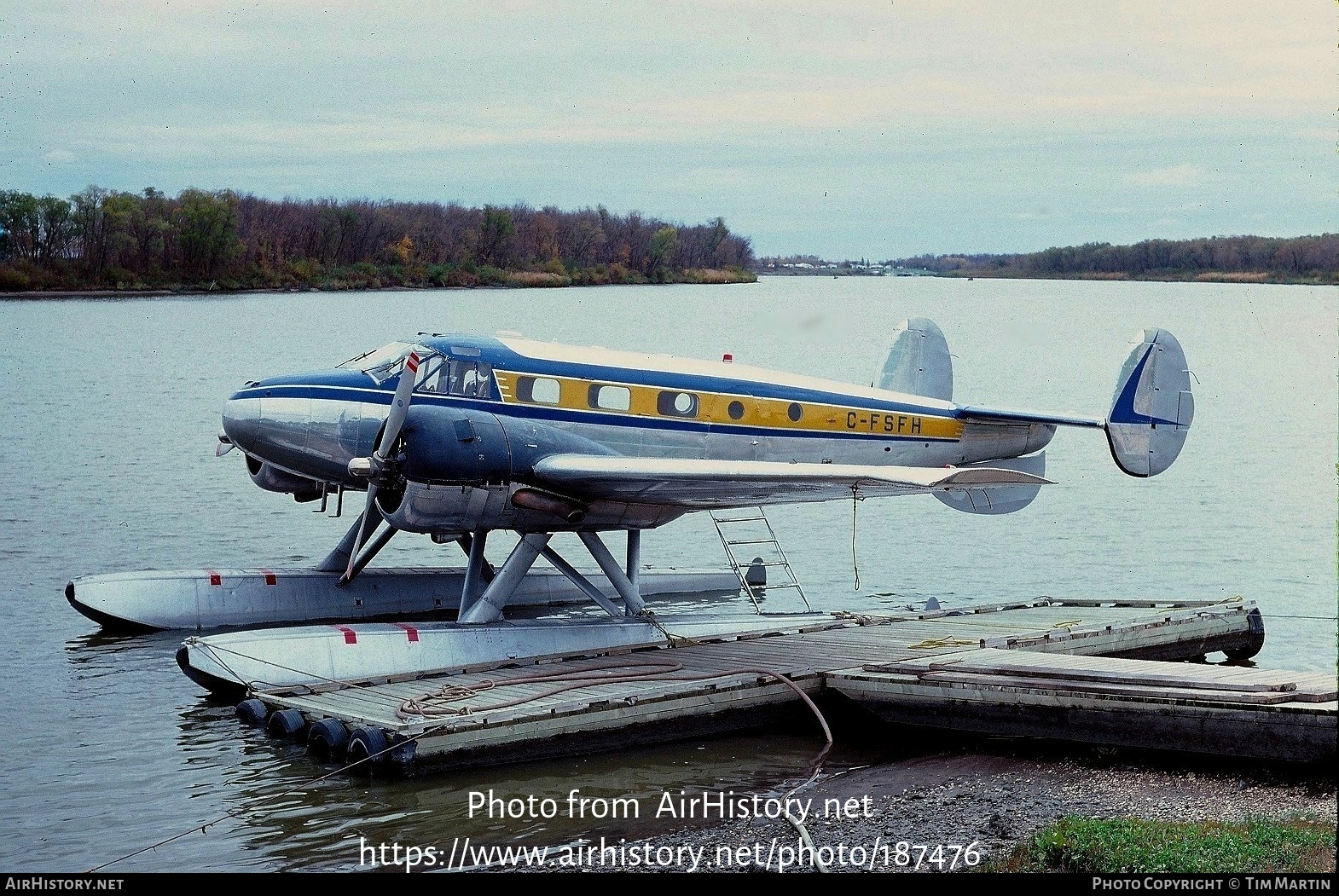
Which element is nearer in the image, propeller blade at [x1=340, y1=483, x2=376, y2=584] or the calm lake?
the calm lake

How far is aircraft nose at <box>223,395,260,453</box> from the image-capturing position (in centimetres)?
1705

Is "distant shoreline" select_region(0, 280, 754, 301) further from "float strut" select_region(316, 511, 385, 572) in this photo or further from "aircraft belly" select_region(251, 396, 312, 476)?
"aircraft belly" select_region(251, 396, 312, 476)

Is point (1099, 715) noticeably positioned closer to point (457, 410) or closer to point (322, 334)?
point (457, 410)

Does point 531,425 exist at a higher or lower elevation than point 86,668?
higher

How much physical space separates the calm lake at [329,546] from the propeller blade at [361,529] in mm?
2368

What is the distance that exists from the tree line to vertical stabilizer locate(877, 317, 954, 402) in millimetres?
82898

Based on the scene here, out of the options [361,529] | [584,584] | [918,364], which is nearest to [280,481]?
[361,529]

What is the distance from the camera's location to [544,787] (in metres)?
13.1

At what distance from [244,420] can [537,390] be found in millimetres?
3460

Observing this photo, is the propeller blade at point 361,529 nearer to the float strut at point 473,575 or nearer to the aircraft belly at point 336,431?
the aircraft belly at point 336,431

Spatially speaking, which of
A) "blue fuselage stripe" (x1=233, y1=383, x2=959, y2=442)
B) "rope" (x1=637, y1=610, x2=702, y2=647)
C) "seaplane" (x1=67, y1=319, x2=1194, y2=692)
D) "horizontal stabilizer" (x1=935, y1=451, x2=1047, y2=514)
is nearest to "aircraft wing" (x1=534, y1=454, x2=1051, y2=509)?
"seaplane" (x1=67, y1=319, x2=1194, y2=692)

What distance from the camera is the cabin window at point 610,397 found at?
1750cm

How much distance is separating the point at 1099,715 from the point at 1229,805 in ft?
6.73
